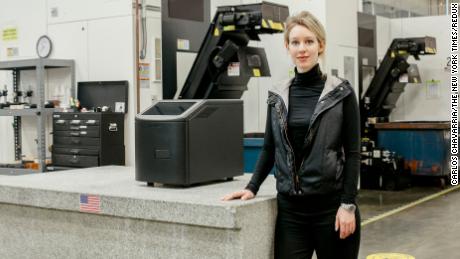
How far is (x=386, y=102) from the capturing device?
28.2ft

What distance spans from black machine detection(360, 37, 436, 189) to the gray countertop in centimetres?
567

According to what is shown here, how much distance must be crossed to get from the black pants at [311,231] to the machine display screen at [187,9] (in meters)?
4.08

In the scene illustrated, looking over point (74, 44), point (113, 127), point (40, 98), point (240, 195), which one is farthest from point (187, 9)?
point (240, 195)

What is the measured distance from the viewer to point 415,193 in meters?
7.85

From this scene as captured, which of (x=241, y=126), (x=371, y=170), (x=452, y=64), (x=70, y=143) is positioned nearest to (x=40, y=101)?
(x=70, y=143)

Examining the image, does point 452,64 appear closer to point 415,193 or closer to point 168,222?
point 415,193

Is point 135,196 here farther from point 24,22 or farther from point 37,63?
point 24,22

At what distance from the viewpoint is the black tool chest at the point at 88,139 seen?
17.0ft

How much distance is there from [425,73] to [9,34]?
628cm

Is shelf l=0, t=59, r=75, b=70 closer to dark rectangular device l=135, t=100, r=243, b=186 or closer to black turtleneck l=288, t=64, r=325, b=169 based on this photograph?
dark rectangular device l=135, t=100, r=243, b=186

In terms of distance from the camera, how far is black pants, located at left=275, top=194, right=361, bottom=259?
A: 201 cm

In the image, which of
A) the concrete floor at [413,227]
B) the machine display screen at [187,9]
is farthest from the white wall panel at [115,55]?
the concrete floor at [413,227]

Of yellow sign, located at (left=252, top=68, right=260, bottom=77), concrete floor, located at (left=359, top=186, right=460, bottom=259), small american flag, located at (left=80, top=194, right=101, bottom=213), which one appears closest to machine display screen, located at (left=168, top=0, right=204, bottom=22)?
yellow sign, located at (left=252, top=68, right=260, bottom=77)

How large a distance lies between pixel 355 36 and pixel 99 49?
346 cm
